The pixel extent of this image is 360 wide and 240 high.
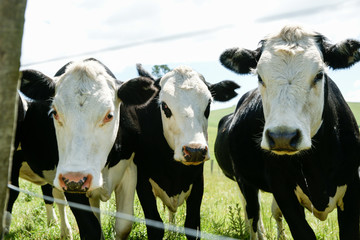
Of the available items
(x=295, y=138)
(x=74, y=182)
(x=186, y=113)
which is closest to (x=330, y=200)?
(x=295, y=138)

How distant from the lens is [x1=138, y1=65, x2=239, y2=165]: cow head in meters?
4.49

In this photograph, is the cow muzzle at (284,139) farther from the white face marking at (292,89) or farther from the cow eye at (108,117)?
the cow eye at (108,117)

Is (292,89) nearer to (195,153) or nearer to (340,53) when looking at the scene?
(340,53)

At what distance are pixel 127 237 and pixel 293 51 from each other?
279 centimetres

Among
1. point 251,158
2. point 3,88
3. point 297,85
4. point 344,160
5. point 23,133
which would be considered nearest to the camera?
point 3,88

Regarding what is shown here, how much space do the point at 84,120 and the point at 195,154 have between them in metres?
1.20

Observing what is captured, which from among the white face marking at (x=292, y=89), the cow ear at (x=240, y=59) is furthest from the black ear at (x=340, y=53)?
the cow ear at (x=240, y=59)

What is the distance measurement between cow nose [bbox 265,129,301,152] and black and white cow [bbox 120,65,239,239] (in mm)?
1444

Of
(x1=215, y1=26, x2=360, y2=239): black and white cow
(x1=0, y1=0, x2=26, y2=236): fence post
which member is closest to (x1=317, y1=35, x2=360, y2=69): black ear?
(x1=215, y1=26, x2=360, y2=239): black and white cow

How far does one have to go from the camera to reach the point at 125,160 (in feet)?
16.5

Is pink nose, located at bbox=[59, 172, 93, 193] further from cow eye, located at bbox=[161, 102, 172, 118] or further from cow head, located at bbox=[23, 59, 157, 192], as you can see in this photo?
cow eye, located at bbox=[161, 102, 172, 118]

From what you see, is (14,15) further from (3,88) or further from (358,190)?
(358,190)

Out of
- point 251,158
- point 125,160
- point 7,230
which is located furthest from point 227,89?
point 7,230

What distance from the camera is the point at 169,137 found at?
5027mm
